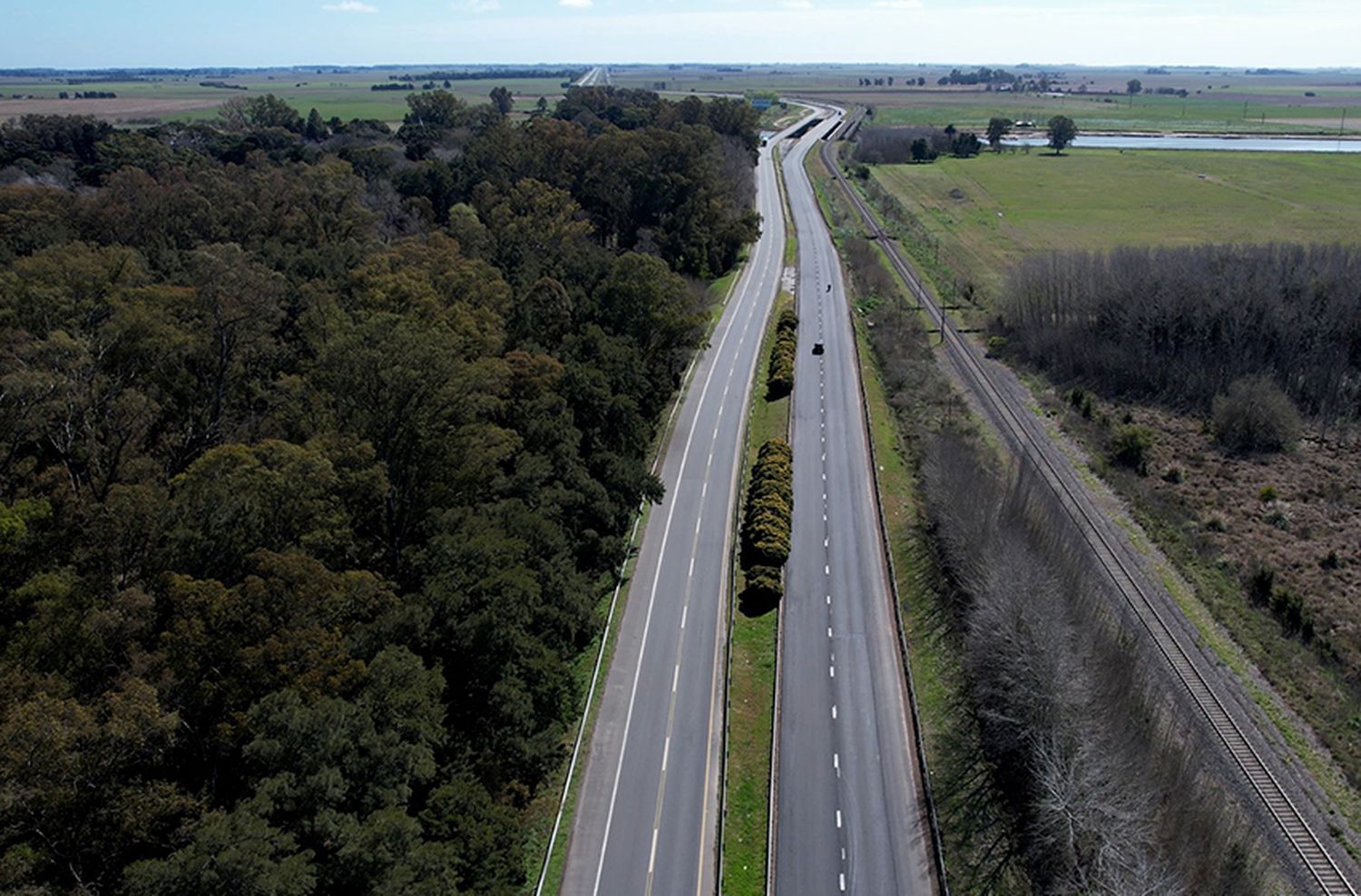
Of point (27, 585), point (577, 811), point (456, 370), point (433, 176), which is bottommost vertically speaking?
point (577, 811)

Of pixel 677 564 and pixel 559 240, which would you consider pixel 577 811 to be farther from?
pixel 559 240

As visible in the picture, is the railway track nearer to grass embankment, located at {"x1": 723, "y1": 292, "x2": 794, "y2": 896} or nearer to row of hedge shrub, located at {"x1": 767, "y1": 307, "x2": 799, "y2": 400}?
row of hedge shrub, located at {"x1": 767, "y1": 307, "x2": 799, "y2": 400}

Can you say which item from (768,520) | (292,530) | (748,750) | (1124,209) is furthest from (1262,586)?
A: (1124,209)

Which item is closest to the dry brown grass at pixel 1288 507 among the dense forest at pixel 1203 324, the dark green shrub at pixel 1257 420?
the dark green shrub at pixel 1257 420

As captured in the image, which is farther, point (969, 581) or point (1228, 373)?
point (1228, 373)

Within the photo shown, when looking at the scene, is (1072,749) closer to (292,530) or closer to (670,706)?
(670,706)

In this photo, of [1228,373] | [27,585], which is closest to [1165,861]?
[27,585]

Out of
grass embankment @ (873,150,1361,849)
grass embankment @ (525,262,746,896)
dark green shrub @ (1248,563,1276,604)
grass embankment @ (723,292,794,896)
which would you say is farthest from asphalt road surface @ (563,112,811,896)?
dark green shrub @ (1248,563,1276,604)
